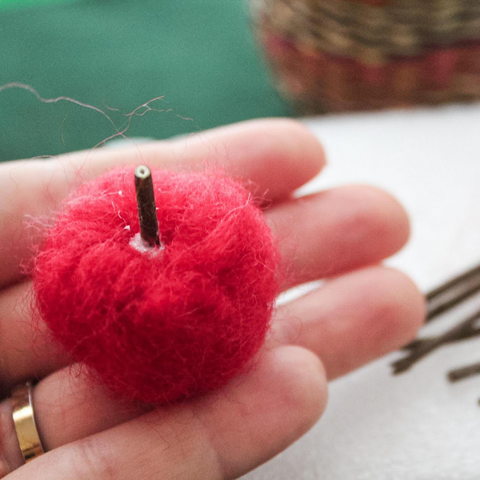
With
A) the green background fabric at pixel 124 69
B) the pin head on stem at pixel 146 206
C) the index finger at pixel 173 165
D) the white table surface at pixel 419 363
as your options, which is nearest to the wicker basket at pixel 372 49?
the white table surface at pixel 419 363

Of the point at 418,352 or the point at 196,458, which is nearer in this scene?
the point at 196,458

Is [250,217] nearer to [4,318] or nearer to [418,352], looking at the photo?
[4,318]

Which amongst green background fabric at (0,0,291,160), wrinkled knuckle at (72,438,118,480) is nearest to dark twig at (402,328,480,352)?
wrinkled knuckle at (72,438,118,480)

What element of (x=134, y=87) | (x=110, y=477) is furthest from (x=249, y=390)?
(x=134, y=87)

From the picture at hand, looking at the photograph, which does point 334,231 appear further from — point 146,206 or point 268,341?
point 146,206

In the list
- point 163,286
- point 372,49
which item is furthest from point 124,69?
point 163,286

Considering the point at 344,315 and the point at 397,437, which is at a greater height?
the point at 344,315

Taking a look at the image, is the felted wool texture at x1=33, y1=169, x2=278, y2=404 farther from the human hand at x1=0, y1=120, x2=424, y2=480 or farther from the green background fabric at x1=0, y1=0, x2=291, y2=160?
the green background fabric at x1=0, y1=0, x2=291, y2=160

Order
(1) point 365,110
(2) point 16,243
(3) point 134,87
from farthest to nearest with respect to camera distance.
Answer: (3) point 134,87
(1) point 365,110
(2) point 16,243
